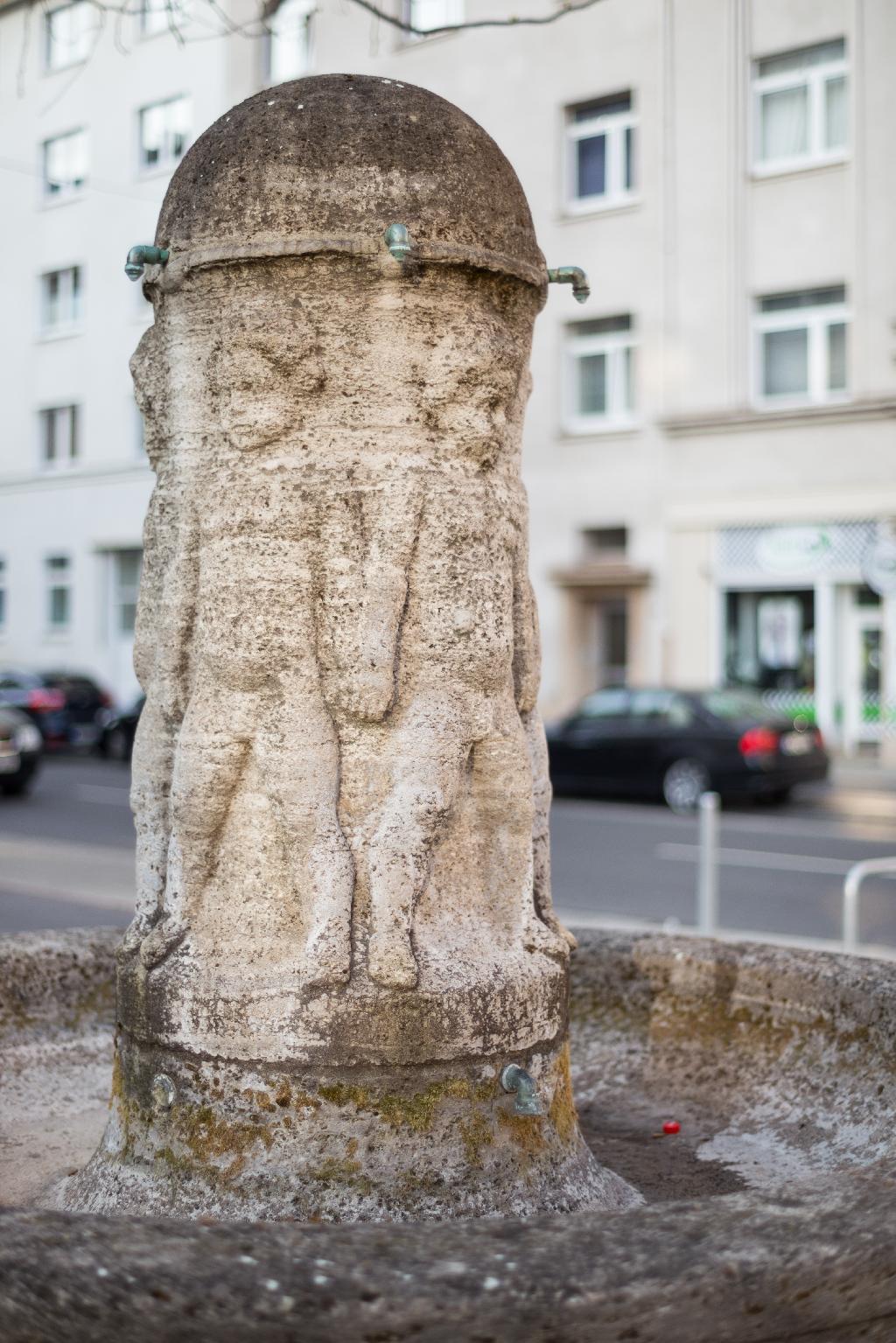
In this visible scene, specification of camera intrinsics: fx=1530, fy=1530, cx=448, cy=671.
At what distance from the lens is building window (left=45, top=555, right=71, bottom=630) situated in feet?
115

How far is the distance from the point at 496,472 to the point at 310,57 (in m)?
27.0

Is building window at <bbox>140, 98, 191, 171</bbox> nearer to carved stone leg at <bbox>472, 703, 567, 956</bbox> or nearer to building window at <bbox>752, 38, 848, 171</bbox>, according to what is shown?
building window at <bbox>752, 38, 848, 171</bbox>

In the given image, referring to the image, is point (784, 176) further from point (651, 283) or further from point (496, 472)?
point (496, 472)

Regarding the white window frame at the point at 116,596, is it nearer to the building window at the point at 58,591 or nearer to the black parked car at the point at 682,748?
the building window at the point at 58,591

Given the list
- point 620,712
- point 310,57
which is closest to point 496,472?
point 620,712

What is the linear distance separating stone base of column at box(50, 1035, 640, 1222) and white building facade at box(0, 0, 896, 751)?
20.1 meters

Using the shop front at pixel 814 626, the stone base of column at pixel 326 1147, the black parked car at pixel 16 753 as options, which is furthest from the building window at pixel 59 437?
the stone base of column at pixel 326 1147

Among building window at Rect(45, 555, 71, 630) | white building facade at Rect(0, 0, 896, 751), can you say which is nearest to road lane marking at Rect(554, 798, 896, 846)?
white building facade at Rect(0, 0, 896, 751)

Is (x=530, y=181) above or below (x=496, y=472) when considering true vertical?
above

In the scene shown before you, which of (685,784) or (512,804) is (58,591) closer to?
(685,784)

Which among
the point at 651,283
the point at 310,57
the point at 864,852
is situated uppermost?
the point at 310,57

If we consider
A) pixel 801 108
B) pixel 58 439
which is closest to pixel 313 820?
pixel 801 108

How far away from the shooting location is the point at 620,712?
19.7 meters

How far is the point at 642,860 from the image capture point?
1384cm
